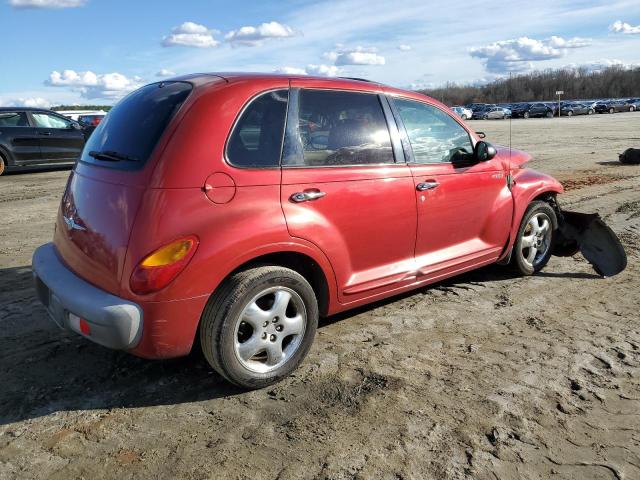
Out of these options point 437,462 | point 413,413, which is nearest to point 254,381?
point 413,413

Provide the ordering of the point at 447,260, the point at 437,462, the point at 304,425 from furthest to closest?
the point at 447,260 → the point at 304,425 → the point at 437,462

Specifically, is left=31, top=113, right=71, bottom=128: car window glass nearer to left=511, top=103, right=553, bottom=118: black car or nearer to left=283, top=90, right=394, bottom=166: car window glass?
left=283, top=90, right=394, bottom=166: car window glass

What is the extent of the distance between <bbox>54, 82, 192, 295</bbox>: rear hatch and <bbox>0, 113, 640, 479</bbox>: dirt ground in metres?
0.74

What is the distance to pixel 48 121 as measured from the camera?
45.8ft

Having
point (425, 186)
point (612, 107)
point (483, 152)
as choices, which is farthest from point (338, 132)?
point (612, 107)

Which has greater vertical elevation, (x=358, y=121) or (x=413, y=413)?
(x=358, y=121)

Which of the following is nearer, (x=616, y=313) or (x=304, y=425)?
(x=304, y=425)

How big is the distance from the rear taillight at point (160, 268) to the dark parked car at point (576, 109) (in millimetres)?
63266

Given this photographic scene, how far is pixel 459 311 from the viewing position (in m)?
4.50

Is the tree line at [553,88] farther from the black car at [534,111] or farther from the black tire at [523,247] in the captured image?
the black tire at [523,247]

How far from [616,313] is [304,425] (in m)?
2.88

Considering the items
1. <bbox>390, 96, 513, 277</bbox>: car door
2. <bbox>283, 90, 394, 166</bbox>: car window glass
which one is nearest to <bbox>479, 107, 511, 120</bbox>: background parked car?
<bbox>390, 96, 513, 277</bbox>: car door

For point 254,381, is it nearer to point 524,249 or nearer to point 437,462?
point 437,462

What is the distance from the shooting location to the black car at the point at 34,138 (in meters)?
13.3
